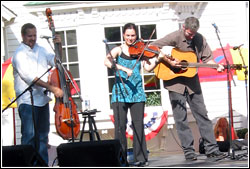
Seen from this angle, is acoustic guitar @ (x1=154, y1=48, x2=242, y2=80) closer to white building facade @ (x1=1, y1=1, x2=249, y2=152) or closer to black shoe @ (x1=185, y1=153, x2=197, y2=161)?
black shoe @ (x1=185, y1=153, x2=197, y2=161)

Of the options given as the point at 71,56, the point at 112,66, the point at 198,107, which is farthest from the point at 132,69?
the point at 71,56

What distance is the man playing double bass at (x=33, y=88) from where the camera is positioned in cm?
610

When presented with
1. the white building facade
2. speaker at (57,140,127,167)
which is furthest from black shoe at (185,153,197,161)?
the white building facade

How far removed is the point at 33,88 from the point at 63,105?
40cm

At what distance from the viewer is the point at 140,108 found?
6.31 meters

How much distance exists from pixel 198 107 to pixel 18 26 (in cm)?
556

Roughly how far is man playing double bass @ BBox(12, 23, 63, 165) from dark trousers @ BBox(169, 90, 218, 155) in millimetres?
1425

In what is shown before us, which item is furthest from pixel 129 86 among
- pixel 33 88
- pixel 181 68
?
pixel 33 88

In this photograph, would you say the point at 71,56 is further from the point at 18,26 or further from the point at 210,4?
the point at 210,4

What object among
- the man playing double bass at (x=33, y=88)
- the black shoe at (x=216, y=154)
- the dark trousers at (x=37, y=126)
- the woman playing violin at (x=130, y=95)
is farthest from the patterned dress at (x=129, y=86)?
the black shoe at (x=216, y=154)

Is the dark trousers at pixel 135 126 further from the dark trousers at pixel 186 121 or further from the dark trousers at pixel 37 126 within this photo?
the dark trousers at pixel 37 126

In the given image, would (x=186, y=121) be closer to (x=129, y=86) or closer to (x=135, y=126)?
(x=135, y=126)

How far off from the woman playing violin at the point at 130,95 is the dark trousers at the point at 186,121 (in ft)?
1.58

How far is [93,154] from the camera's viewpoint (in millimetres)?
4984
